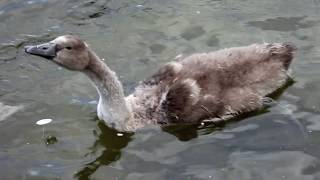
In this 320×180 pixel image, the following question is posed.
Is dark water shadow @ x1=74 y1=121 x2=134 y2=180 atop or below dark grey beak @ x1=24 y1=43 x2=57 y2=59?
below

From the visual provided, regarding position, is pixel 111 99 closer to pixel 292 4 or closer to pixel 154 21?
pixel 154 21

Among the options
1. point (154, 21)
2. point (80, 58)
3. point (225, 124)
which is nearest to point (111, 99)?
point (80, 58)

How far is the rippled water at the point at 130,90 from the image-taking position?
638cm

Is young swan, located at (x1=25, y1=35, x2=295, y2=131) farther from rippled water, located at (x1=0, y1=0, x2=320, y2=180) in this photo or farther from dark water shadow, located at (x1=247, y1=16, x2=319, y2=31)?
dark water shadow, located at (x1=247, y1=16, x2=319, y2=31)

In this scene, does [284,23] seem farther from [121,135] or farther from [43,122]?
[43,122]

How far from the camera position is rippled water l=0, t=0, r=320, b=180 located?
6.38m

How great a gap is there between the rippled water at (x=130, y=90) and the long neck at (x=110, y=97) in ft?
0.49

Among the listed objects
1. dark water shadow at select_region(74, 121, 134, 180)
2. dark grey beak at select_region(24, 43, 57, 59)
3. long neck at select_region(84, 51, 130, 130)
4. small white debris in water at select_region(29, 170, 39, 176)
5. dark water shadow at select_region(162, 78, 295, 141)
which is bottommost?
small white debris in water at select_region(29, 170, 39, 176)

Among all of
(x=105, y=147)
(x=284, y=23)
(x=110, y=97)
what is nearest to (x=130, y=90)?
(x=110, y=97)

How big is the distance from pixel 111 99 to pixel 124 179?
1002mm

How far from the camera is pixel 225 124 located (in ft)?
22.7

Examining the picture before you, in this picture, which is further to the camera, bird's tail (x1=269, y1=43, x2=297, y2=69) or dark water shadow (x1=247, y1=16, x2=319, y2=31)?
dark water shadow (x1=247, y1=16, x2=319, y2=31)


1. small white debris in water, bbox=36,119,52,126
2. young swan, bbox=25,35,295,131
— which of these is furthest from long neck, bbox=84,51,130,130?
Result: small white debris in water, bbox=36,119,52,126

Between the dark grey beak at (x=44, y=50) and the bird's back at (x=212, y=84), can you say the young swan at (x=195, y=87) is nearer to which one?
the bird's back at (x=212, y=84)
